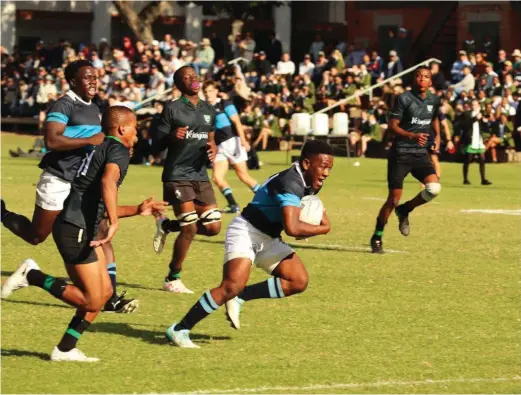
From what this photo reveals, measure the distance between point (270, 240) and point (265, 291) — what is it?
0.47 meters

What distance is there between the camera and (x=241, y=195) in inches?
1040

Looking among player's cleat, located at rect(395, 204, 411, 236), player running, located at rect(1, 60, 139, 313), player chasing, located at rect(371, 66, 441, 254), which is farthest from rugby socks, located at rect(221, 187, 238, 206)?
player running, located at rect(1, 60, 139, 313)

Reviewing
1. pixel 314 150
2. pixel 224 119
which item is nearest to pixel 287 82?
pixel 224 119

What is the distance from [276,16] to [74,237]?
45068 millimetres

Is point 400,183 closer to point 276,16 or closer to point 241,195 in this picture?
point 241,195

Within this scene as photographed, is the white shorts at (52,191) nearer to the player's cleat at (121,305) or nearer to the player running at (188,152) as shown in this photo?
the player's cleat at (121,305)

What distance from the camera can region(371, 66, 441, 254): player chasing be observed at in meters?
17.2

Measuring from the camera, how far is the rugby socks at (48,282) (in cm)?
1020

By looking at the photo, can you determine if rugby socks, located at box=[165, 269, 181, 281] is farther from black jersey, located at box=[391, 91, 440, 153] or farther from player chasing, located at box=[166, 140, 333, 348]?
black jersey, located at box=[391, 91, 440, 153]

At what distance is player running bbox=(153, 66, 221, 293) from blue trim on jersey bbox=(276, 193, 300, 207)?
3.50 meters

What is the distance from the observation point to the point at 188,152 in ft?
47.2

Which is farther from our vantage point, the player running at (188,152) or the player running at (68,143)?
the player running at (188,152)

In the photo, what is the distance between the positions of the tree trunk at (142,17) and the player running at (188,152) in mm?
38268

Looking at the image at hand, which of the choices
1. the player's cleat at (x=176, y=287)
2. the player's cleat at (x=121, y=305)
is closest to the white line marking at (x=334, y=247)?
the player's cleat at (x=176, y=287)
